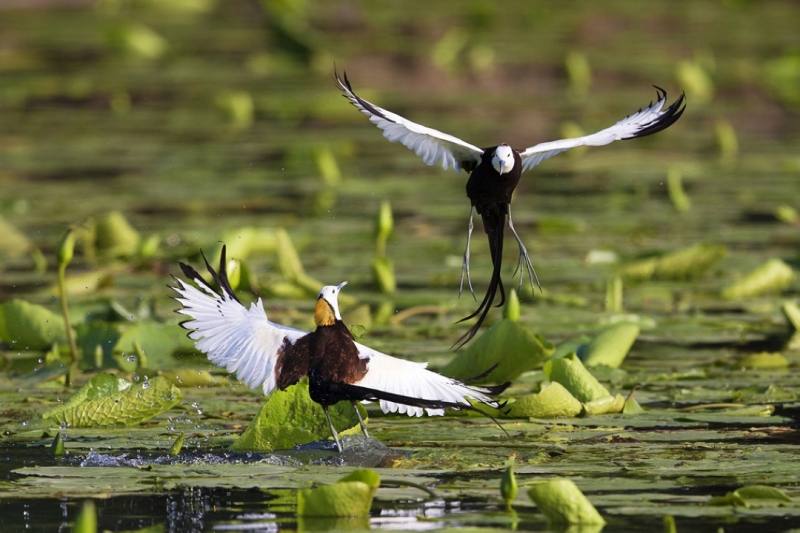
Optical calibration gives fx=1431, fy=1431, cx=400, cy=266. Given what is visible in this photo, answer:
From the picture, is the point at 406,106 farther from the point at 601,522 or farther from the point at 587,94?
the point at 601,522

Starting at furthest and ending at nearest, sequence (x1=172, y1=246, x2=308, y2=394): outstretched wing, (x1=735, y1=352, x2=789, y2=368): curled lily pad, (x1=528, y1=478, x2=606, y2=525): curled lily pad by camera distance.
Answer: (x1=735, y1=352, x2=789, y2=368): curled lily pad < (x1=172, y1=246, x2=308, y2=394): outstretched wing < (x1=528, y1=478, x2=606, y2=525): curled lily pad

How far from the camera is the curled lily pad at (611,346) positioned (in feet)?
18.8

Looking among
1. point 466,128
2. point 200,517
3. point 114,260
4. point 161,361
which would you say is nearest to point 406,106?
point 466,128

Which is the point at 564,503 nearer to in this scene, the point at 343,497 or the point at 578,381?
the point at 343,497

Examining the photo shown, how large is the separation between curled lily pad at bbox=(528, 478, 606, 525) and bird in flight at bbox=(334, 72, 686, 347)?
4.67 ft

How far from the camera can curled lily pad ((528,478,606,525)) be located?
361 cm

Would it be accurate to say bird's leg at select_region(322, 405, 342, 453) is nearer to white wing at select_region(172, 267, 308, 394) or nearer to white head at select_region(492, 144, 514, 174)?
white wing at select_region(172, 267, 308, 394)

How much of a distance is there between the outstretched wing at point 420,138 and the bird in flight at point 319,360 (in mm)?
590

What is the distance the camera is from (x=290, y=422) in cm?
465

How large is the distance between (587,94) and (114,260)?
27.3 feet

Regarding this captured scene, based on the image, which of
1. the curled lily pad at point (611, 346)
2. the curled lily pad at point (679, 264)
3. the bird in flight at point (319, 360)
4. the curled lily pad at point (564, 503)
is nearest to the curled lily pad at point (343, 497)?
the curled lily pad at point (564, 503)

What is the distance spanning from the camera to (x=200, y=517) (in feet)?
12.6

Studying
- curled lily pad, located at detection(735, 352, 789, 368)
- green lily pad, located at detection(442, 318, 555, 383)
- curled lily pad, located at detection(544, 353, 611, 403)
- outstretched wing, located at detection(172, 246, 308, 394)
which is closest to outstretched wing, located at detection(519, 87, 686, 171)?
green lily pad, located at detection(442, 318, 555, 383)

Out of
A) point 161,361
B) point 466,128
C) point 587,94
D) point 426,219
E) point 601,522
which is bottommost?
point 601,522
